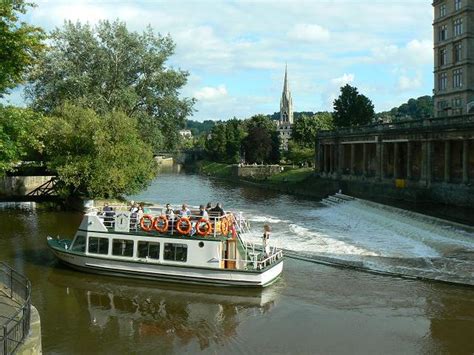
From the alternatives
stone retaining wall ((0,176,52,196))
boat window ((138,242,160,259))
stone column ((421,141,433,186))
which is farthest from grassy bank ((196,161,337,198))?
boat window ((138,242,160,259))

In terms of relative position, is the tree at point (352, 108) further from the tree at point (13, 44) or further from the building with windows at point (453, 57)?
the tree at point (13, 44)

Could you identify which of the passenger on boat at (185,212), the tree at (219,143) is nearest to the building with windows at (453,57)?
the passenger on boat at (185,212)

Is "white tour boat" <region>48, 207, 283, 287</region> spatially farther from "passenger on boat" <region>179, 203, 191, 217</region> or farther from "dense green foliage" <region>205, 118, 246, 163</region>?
"dense green foliage" <region>205, 118, 246, 163</region>

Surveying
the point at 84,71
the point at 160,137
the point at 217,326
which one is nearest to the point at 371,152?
the point at 160,137

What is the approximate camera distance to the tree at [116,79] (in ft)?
185

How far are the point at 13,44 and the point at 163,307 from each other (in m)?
12.7

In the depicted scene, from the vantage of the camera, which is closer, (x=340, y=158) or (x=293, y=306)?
(x=293, y=306)

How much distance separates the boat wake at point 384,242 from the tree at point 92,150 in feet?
45.6

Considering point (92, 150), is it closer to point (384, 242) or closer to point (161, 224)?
point (161, 224)

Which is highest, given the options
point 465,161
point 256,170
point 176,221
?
point 465,161

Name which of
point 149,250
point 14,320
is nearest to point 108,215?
point 149,250

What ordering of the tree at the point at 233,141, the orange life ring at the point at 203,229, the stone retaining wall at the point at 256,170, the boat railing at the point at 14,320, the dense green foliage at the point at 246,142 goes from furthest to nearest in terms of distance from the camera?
1. the tree at the point at 233,141
2. the dense green foliage at the point at 246,142
3. the stone retaining wall at the point at 256,170
4. the orange life ring at the point at 203,229
5. the boat railing at the point at 14,320

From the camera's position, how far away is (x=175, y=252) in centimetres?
2681

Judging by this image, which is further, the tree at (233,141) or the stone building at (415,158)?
the tree at (233,141)
